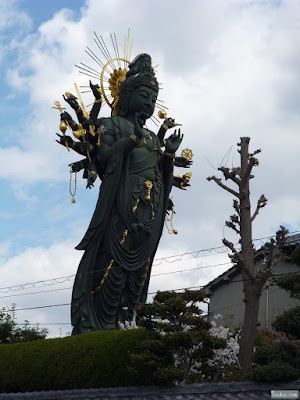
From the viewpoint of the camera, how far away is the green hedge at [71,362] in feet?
43.6

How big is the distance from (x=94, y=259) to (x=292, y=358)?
336 inches

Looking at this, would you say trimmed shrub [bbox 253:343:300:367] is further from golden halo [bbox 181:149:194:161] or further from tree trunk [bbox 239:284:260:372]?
golden halo [bbox 181:149:194:161]

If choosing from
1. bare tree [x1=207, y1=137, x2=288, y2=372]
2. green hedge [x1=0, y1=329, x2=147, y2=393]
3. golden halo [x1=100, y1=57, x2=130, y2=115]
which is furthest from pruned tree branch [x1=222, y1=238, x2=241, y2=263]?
golden halo [x1=100, y1=57, x2=130, y2=115]

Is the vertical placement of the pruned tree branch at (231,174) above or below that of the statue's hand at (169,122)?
below

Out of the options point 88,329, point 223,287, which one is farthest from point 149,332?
point 223,287

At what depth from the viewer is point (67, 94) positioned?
18812 millimetres

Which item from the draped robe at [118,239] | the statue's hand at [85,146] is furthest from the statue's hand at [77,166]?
the statue's hand at [85,146]

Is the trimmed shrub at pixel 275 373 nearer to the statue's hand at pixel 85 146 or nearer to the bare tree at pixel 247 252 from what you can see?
the bare tree at pixel 247 252

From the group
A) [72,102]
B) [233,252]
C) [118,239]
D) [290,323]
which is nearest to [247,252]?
[233,252]

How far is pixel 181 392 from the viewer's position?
1111 cm

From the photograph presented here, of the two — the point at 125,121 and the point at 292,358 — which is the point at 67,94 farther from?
the point at 292,358

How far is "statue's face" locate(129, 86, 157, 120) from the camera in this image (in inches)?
754

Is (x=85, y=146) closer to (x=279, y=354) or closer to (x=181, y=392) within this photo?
(x=181, y=392)

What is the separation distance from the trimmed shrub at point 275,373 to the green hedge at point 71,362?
3274mm
